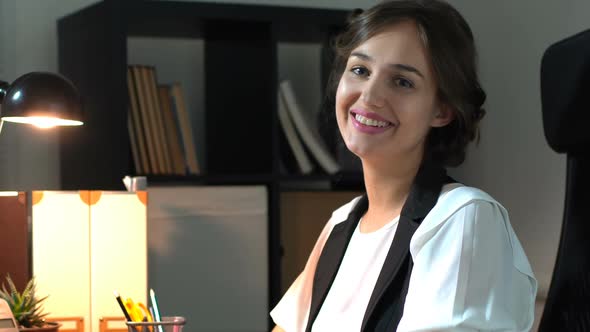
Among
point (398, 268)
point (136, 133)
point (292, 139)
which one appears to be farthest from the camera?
point (292, 139)

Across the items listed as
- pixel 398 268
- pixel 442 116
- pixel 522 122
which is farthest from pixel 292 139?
pixel 398 268

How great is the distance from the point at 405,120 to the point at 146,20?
48.4 inches

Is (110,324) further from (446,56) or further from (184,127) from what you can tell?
(184,127)

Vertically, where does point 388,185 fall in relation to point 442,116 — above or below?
below

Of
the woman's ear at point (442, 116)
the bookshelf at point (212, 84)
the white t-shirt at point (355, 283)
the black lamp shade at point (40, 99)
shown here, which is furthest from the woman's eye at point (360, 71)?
the bookshelf at point (212, 84)

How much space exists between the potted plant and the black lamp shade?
0.94 feet

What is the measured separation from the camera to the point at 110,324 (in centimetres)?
164

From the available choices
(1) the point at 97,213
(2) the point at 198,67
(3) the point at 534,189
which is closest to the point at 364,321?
(1) the point at 97,213

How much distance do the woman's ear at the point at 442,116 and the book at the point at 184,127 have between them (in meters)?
1.20

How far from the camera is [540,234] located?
2.98 meters

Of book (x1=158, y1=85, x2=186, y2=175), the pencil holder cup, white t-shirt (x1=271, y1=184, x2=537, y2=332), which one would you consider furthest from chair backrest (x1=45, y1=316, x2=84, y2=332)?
book (x1=158, y1=85, x2=186, y2=175)

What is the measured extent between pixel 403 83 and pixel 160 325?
0.53 m

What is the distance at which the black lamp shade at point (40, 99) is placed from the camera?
1.43 m

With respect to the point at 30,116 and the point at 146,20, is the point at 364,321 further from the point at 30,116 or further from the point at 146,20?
the point at 146,20
